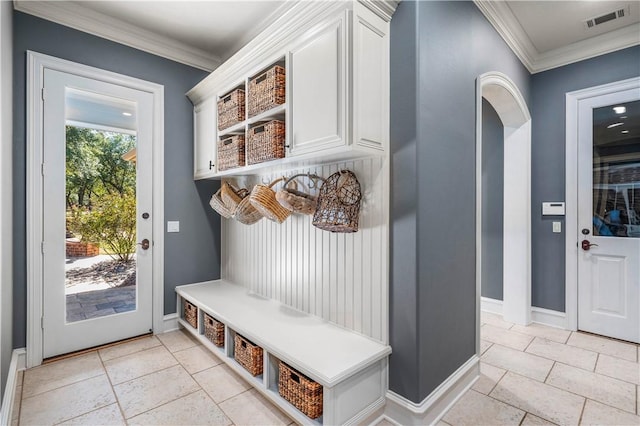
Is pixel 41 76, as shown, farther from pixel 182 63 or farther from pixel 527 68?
pixel 527 68

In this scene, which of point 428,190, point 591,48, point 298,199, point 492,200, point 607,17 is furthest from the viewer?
point 492,200

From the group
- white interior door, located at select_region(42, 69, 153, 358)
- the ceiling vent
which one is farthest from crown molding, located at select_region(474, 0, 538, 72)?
white interior door, located at select_region(42, 69, 153, 358)

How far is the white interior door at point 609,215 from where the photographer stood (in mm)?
Result: 2898

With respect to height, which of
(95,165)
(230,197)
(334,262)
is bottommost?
(334,262)

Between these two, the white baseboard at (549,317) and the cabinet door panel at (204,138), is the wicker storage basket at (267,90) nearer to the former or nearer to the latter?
the cabinet door panel at (204,138)

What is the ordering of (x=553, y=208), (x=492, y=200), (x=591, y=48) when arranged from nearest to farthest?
(x=591, y=48), (x=553, y=208), (x=492, y=200)

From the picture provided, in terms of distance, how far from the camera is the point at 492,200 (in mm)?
3697

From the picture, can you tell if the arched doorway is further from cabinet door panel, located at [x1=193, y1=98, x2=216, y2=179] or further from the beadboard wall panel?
cabinet door panel, located at [x1=193, y1=98, x2=216, y2=179]

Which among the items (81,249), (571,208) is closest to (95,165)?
(81,249)

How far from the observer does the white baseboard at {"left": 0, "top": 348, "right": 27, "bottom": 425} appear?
5.59ft

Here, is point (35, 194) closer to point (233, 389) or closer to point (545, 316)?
point (233, 389)

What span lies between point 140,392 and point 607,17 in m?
4.72

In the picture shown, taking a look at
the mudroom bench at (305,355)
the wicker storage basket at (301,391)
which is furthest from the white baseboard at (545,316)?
the wicker storage basket at (301,391)

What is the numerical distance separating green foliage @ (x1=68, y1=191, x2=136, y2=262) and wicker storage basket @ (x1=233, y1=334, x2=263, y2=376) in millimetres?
1469
